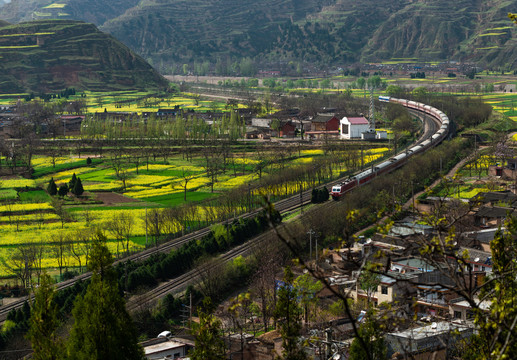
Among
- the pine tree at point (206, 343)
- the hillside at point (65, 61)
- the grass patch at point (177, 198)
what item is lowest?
the grass patch at point (177, 198)

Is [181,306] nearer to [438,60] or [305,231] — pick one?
[305,231]

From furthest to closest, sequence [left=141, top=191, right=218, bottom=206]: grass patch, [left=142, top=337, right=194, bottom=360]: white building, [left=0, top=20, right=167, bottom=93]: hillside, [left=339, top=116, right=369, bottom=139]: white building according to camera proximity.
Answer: [left=0, top=20, right=167, bottom=93]: hillside → [left=339, top=116, right=369, bottom=139]: white building → [left=141, top=191, right=218, bottom=206]: grass patch → [left=142, top=337, right=194, bottom=360]: white building

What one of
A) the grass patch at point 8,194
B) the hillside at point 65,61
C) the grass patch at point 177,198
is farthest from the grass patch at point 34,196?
the hillside at point 65,61

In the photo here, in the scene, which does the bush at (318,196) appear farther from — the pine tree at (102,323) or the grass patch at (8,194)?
the pine tree at (102,323)

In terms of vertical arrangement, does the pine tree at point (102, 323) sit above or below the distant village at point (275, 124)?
above

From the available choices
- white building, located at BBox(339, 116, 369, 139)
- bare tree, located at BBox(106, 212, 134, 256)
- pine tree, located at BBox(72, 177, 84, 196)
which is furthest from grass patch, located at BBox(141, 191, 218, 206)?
white building, located at BBox(339, 116, 369, 139)

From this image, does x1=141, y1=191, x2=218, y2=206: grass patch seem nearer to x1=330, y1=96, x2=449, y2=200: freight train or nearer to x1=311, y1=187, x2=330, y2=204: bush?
x1=311, y1=187, x2=330, y2=204: bush

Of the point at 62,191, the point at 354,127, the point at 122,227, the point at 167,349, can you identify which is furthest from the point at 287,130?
the point at 167,349
